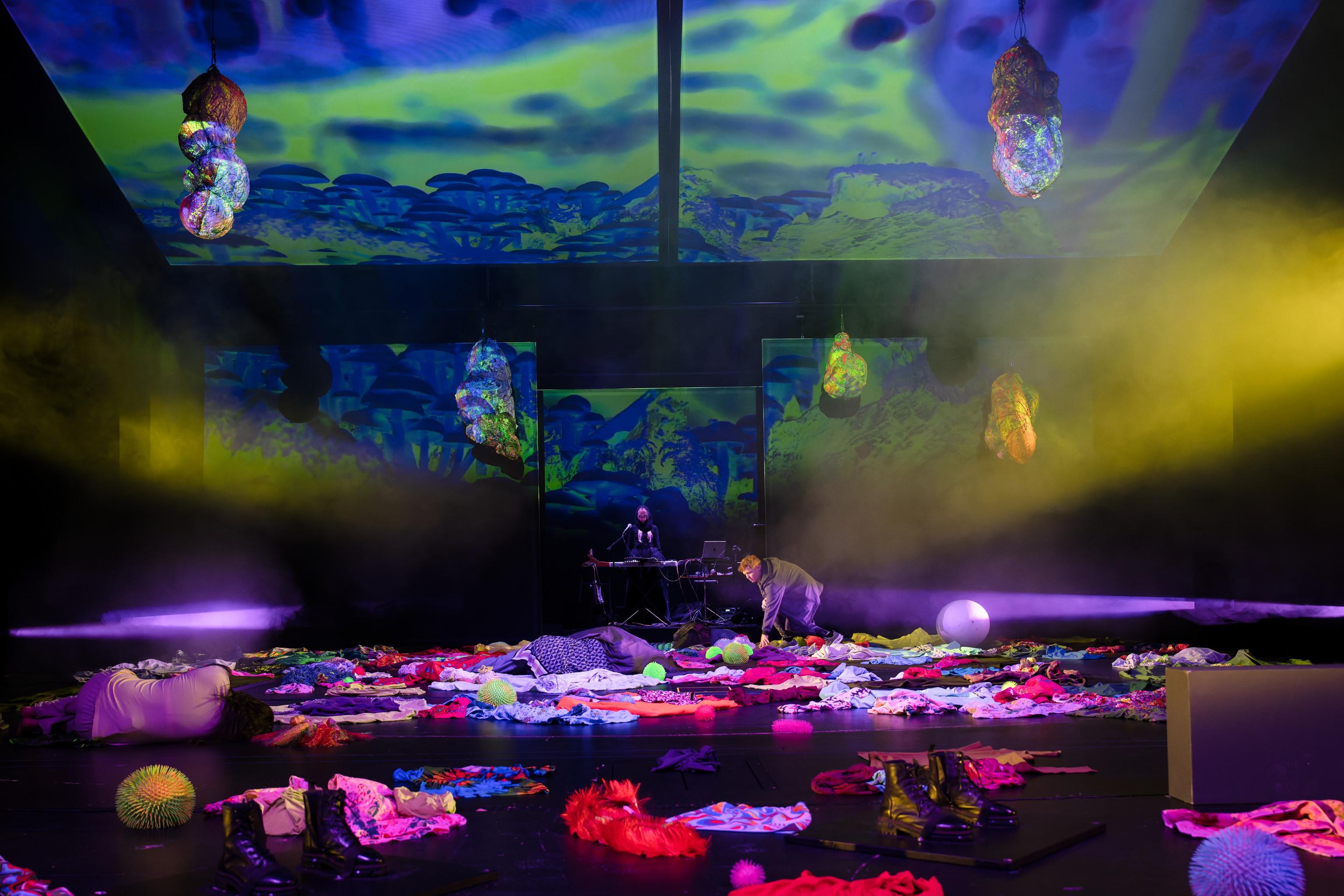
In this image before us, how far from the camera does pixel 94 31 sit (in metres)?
8.12

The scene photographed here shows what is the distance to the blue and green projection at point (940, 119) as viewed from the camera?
805 cm

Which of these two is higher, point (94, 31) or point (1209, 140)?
point (94, 31)

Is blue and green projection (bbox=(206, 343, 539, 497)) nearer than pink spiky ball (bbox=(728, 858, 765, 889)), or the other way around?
pink spiky ball (bbox=(728, 858, 765, 889))

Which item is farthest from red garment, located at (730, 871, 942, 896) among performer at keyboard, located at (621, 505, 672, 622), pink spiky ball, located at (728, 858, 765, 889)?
performer at keyboard, located at (621, 505, 672, 622)

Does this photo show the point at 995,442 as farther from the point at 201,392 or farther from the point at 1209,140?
the point at 201,392

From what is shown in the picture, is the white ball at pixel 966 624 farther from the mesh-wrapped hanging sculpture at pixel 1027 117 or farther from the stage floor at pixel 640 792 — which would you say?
the mesh-wrapped hanging sculpture at pixel 1027 117

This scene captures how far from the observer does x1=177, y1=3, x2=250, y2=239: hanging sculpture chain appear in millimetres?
5699

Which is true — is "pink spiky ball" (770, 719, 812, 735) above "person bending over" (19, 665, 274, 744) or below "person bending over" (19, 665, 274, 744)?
below

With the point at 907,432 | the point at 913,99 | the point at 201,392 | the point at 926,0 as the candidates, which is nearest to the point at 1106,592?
the point at 907,432

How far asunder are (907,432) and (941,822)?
8.98m

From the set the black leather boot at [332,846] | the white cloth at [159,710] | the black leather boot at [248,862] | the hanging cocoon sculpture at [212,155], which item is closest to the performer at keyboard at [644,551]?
the hanging cocoon sculpture at [212,155]

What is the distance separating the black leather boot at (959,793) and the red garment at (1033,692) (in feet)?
9.77

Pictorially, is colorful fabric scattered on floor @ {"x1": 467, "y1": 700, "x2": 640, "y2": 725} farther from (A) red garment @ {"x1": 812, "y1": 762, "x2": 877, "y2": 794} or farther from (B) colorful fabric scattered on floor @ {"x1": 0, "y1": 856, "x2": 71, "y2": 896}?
(B) colorful fabric scattered on floor @ {"x1": 0, "y1": 856, "x2": 71, "y2": 896}

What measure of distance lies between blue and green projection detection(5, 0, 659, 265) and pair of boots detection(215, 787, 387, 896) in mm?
6688
